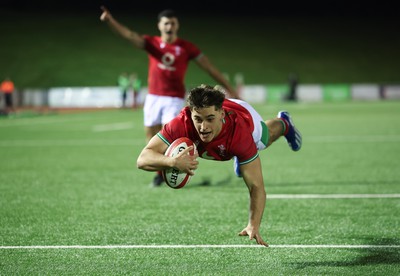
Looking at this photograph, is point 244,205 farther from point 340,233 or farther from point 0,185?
point 0,185

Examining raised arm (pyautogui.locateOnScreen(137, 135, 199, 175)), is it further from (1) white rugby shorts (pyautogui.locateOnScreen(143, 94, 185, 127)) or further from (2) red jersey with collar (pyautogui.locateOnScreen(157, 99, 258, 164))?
(1) white rugby shorts (pyautogui.locateOnScreen(143, 94, 185, 127))

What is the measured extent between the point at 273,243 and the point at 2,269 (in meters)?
2.20

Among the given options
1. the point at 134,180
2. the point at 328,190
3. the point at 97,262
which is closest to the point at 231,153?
the point at 97,262

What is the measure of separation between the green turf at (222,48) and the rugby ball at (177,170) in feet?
144

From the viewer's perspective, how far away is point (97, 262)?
190 inches

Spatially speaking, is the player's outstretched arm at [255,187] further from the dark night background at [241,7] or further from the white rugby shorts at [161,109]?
the dark night background at [241,7]

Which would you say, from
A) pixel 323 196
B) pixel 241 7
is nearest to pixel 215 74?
pixel 323 196

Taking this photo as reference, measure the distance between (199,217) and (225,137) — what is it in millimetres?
1777

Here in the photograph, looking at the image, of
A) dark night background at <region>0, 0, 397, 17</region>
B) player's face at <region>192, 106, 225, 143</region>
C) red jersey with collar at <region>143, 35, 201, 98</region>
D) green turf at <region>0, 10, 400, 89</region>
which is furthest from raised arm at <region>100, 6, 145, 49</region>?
dark night background at <region>0, 0, 397, 17</region>

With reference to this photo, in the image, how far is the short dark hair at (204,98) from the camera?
4.72m

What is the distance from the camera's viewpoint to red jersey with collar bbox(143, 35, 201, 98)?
880 cm

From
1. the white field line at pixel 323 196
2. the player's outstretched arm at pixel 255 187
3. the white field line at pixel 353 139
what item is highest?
the player's outstretched arm at pixel 255 187

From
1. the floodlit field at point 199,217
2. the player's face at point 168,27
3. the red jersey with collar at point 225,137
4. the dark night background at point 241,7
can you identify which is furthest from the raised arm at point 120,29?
the dark night background at point 241,7

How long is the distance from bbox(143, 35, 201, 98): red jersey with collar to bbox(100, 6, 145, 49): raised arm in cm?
13
